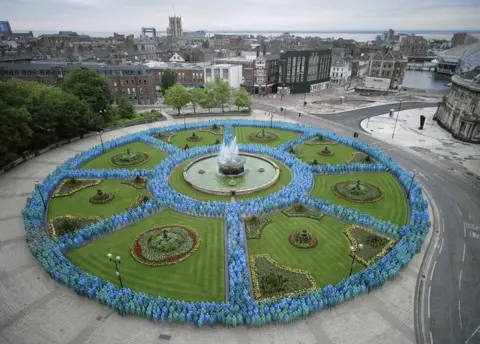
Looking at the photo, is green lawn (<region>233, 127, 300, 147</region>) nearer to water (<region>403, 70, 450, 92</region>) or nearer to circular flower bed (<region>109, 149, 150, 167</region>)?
circular flower bed (<region>109, 149, 150, 167</region>)

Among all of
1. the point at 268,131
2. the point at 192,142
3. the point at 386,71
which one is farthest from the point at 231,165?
the point at 386,71

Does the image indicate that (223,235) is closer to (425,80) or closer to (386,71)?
(386,71)

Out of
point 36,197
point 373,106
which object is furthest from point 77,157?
point 373,106

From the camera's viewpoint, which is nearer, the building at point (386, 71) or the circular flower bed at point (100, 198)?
Answer: the circular flower bed at point (100, 198)

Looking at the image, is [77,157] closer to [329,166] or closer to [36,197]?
[36,197]

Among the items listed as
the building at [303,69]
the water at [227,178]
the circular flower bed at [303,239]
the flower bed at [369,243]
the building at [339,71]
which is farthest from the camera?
the building at [339,71]

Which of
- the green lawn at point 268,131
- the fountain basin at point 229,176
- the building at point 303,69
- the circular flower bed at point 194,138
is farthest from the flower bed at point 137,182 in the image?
the building at point 303,69

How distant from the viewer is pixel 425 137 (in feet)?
195

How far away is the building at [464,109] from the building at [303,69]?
4303 cm

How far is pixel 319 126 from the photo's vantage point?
6562 centimetres

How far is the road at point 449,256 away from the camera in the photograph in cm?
2109

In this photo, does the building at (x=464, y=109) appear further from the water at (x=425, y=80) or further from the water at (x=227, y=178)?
the water at (x=425, y=80)

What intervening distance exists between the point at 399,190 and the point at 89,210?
36998 millimetres

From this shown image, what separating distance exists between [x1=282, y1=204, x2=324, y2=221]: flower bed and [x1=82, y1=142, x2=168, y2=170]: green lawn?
73.9 feet
